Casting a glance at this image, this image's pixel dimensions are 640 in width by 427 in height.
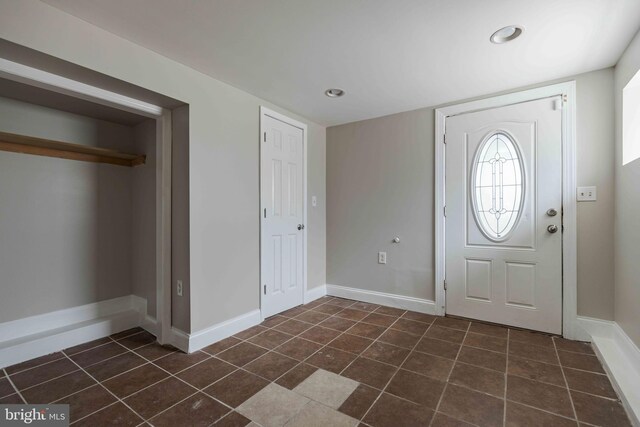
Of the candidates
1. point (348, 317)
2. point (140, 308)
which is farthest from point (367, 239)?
point (140, 308)

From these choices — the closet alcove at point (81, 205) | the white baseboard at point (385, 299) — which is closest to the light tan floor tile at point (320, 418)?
the closet alcove at point (81, 205)

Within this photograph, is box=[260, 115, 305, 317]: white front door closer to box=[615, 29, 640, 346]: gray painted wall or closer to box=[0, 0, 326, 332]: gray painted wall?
box=[0, 0, 326, 332]: gray painted wall

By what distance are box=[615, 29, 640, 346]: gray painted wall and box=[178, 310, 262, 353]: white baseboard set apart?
289cm

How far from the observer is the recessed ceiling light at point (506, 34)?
1876 mm

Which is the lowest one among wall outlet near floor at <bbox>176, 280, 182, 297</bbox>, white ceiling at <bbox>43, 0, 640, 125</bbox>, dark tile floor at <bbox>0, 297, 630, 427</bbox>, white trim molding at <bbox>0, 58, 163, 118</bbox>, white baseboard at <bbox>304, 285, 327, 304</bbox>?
dark tile floor at <bbox>0, 297, 630, 427</bbox>

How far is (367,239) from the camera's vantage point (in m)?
3.63

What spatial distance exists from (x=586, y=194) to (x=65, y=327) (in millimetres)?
4589

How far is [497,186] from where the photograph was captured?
282cm

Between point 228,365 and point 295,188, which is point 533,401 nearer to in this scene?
point 228,365

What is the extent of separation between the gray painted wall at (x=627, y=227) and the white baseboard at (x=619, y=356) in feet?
0.28

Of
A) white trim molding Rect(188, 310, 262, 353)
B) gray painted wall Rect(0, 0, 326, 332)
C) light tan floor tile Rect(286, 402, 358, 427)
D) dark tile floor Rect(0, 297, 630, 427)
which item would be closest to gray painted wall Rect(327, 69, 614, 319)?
dark tile floor Rect(0, 297, 630, 427)

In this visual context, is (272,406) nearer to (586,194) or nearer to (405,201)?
(405,201)

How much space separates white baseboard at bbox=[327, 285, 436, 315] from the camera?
3201 mm

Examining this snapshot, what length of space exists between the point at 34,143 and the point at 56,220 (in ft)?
2.23
